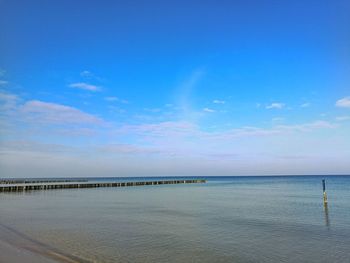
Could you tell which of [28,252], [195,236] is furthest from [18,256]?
[195,236]

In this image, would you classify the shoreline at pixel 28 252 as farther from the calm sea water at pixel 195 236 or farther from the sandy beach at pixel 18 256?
the calm sea water at pixel 195 236

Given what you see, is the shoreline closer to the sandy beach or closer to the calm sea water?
the sandy beach

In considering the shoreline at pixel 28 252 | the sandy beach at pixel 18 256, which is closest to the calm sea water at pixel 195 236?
the shoreline at pixel 28 252

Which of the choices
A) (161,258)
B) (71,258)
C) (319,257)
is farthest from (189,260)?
(319,257)

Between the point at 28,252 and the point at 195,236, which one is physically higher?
the point at 28,252

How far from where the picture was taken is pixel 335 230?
61.5 feet

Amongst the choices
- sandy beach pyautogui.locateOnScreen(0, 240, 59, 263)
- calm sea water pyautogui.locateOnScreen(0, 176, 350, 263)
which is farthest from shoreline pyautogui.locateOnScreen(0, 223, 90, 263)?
calm sea water pyautogui.locateOnScreen(0, 176, 350, 263)

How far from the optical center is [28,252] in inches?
465

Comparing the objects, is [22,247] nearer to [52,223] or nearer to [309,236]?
[52,223]

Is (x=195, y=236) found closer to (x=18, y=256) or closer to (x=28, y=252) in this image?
(x=28, y=252)

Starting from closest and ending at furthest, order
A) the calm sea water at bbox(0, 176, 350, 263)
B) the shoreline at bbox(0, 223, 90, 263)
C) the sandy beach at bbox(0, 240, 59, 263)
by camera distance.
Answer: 1. the sandy beach at bbox(0, 240, 59, 263)
2. the shoreline at bbox(0, 223, 90, 263)
3. the calm sea water at bbox(0, 176, 350, 263)

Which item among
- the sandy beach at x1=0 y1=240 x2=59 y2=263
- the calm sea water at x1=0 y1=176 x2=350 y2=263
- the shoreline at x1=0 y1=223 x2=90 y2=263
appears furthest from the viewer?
the calm sea water at x1=0 y1=176 x2=350 y2=263

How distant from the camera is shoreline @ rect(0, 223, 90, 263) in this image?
10.6 metres

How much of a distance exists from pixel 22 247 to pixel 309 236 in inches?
576
